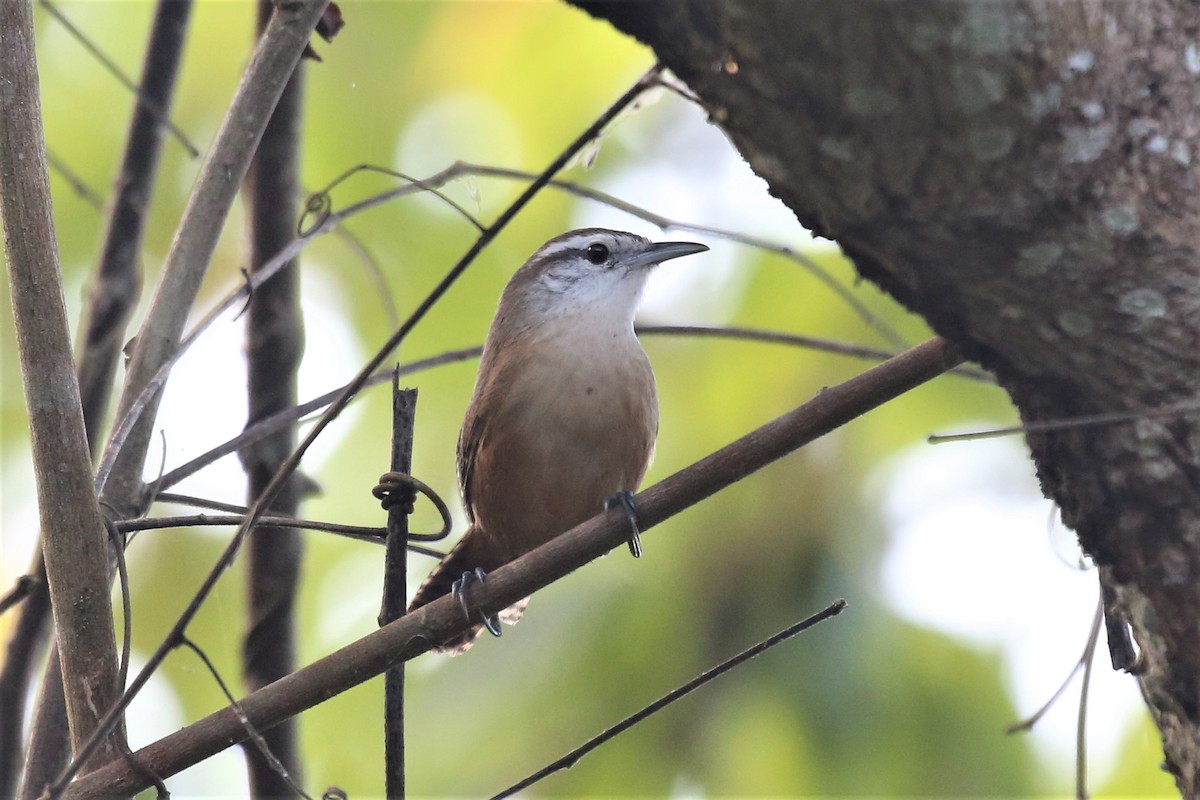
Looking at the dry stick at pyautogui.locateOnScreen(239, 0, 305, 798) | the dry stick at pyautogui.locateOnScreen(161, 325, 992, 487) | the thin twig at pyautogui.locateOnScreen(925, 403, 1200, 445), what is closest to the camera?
the thin twig at pyautogui.locateOnScreen(925, 403, 1200, 445)

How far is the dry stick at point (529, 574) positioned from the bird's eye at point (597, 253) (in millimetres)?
2288

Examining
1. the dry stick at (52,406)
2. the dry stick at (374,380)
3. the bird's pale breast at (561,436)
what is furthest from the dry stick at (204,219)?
the bird's pale breast at (561,436)

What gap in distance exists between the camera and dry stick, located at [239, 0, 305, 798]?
3459 millimetres

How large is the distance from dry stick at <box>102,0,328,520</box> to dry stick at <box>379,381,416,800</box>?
58cm

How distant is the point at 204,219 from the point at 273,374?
1083 mm

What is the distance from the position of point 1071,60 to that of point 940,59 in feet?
0.65

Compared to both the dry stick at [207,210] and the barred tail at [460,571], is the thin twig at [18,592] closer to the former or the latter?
the dry stick at [207,210]

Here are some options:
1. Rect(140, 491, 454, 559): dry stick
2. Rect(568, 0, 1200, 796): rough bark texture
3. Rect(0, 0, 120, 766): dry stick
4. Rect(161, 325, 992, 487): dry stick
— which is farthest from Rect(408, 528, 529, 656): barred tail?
Rect(568, 0, 1200, 796): rough bark texture

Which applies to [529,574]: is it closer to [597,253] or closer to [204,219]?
[204,219]

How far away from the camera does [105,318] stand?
3211 millimetres

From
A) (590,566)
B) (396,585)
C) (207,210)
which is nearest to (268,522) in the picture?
(396,585)

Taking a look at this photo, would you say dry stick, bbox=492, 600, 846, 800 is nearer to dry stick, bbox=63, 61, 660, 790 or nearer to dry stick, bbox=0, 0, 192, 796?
dry stick, bbox=63, 61, 660, 790

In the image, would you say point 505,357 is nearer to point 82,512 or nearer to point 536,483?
point 536,483

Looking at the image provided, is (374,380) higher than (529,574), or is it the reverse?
(374,380)
